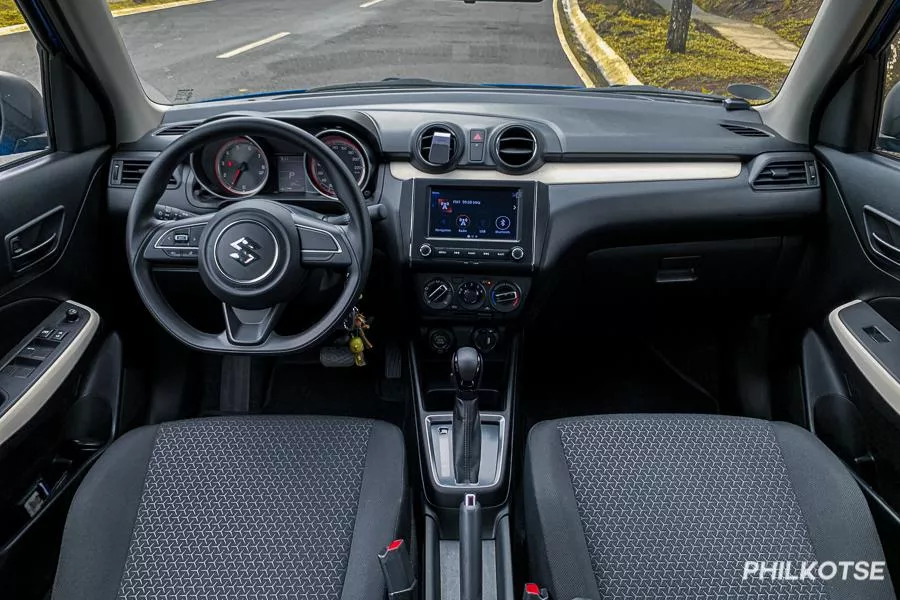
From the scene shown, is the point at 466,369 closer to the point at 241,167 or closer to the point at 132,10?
the point at 241,167

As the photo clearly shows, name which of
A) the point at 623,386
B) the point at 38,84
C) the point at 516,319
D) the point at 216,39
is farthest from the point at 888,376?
the point at 216,39

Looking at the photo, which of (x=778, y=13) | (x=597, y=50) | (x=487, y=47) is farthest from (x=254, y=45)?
(x=778, y=13)

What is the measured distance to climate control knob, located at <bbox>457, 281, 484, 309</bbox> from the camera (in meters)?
2.32

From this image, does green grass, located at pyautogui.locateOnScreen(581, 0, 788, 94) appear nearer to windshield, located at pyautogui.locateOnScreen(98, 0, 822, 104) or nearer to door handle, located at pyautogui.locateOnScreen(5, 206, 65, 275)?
windshield, located at pyautogui.locateOnScreen(98, 0, 822, 104)

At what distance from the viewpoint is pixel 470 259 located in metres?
2.22

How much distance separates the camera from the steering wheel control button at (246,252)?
175 cm

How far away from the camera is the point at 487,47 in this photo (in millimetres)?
5039

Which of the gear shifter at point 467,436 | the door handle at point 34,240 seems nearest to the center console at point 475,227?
the gear shifter at point 467,436

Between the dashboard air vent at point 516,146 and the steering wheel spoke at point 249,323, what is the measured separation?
84 centimetres

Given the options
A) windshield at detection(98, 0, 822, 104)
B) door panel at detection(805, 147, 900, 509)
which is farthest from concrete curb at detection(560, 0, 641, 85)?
door panel at detection(805, 147, 900, 509)

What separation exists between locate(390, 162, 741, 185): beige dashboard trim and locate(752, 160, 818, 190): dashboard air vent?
83 millimetres

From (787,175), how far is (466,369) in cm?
126

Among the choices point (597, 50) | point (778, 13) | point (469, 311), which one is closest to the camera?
point (469, 311)

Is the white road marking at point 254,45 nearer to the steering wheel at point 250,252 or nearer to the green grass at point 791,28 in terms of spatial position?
the green grass at point 791,28
